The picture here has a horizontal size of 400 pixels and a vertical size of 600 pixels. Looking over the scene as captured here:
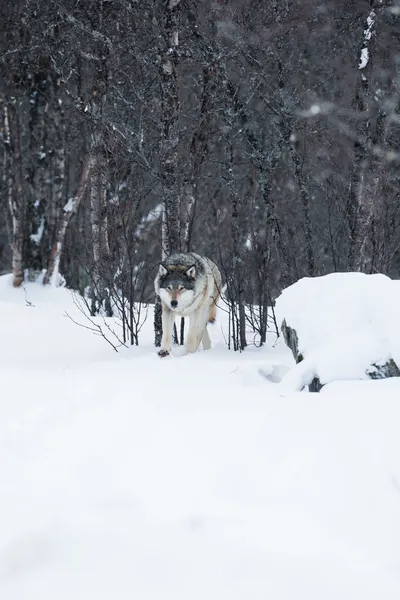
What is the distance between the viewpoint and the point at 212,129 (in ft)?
39.9

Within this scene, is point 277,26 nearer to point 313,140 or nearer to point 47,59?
point 313,140

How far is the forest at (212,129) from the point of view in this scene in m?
8.60

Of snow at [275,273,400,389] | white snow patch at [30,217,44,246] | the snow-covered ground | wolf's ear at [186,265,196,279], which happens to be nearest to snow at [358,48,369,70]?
wolf's ear at [186,265,196,279]

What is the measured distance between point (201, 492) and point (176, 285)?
4.53 metres

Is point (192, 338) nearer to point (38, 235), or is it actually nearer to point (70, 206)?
point (70, 206)

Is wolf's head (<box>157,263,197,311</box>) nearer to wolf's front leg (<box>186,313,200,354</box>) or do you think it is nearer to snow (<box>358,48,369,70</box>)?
wolf's front leg (<box>186,313,200,354</box>)

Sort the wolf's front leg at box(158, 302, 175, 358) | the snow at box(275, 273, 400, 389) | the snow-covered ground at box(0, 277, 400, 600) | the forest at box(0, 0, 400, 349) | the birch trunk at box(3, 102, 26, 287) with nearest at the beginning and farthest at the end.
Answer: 1. the snow-covered ground at box(0, 277, 400, 600)
2. the snow at box(275, 273, 400, 389)
3. the wolf's front leg at box(158, 302, 175, 358)
4. the forest at box(0, 0, 400, 349)
5. the birch trunk at box(3, 102, 26, 287)

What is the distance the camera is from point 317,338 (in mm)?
5543

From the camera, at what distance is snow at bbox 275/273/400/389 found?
16.5 feet

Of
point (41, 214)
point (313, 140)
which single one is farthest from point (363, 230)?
point (41, 214)

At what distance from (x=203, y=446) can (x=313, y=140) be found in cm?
675

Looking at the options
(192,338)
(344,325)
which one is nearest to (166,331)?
(192,338)

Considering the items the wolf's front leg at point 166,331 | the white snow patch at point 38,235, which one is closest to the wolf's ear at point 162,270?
the wolf's front leg at point 166,331

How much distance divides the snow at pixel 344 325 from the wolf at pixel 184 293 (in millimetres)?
2056
